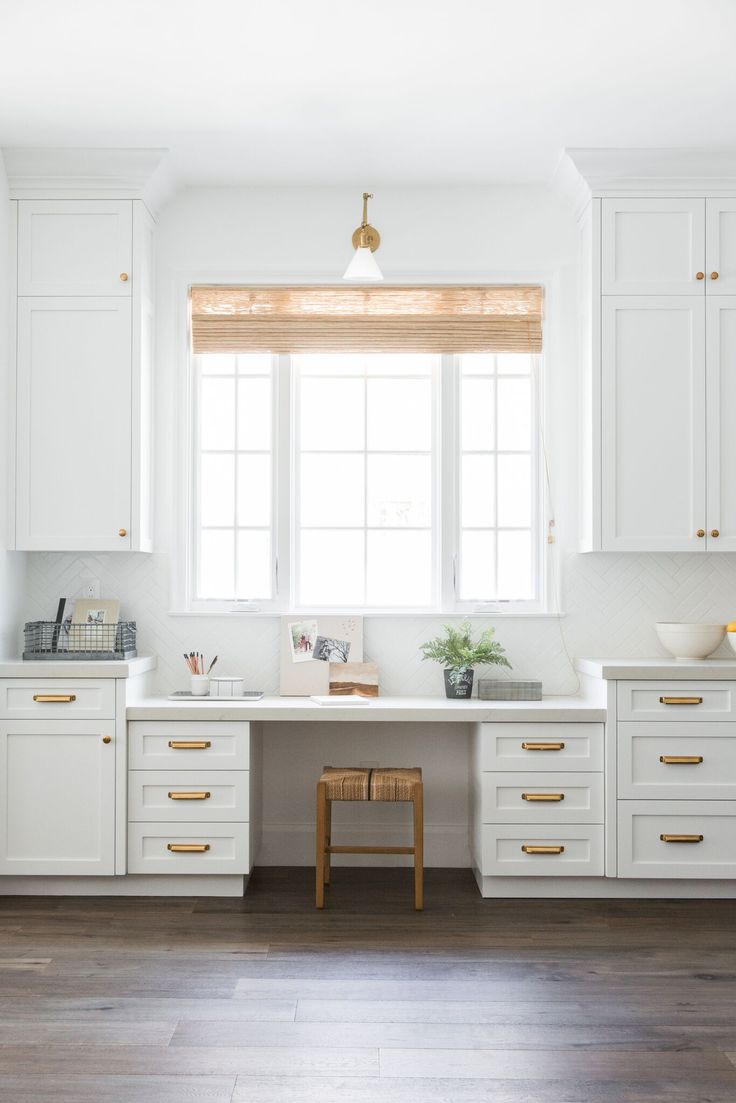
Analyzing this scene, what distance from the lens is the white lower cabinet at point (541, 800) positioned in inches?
145

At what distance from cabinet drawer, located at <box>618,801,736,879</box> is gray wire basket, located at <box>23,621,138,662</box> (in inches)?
81.8

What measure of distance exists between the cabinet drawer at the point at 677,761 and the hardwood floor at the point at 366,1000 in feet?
1.40

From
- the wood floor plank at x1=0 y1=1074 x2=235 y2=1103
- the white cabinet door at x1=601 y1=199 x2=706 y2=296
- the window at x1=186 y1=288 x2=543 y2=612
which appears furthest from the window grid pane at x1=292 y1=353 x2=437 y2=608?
the wood floor plank at x1=0 y1=1074 x2=235 y2=1103

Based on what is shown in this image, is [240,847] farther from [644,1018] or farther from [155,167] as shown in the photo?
[155,167]

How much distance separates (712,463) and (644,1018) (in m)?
2.14

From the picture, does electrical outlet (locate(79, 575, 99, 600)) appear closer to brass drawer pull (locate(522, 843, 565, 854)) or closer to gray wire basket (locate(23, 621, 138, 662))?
gray wire basket (locate(23, 621, 138, 662))

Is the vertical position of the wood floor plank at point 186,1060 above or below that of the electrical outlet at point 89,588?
below

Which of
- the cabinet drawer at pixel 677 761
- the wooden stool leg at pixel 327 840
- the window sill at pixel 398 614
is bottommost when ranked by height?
the wooden stool leg at pixel 327 840

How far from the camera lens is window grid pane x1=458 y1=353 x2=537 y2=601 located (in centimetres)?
430

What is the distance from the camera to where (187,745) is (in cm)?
372

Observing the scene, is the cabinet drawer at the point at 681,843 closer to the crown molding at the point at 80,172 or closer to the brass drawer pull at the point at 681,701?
the brass drawer pull at the point at 681,701

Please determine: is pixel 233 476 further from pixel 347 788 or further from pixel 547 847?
pixel 547 847

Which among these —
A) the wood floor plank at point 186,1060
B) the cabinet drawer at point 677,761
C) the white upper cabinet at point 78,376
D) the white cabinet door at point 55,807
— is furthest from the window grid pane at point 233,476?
the wood floor plank at point 186,1060

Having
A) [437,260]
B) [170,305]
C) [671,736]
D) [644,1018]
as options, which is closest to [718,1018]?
[644,1018]
